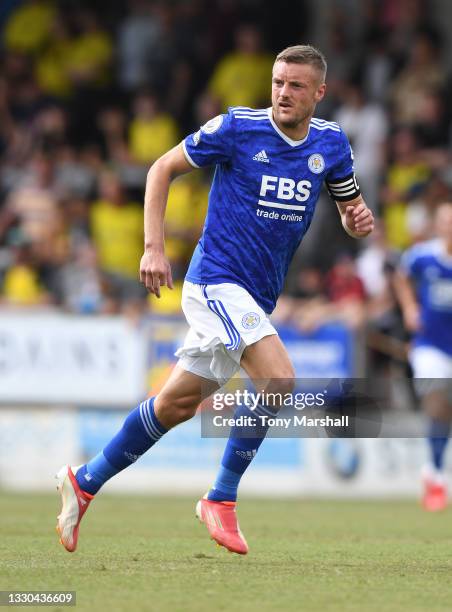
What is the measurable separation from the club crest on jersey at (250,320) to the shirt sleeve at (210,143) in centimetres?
75

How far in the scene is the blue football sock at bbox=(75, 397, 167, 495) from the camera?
6422 millimetres

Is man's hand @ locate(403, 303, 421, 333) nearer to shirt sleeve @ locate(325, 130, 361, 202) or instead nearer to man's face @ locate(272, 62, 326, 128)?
shirt sleeve @ locate(325, 130, 361, 202)

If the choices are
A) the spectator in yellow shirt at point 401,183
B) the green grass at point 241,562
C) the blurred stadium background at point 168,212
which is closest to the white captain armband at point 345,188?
the green grass at point 241,562

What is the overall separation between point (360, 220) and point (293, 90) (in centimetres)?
73

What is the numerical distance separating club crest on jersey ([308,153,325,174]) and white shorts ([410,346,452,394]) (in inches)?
204

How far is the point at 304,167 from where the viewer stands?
20.8 feet

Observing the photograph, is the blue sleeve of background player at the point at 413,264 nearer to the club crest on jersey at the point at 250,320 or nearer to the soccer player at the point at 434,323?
the soccer player at the point at 434,323

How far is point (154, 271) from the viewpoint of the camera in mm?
5891

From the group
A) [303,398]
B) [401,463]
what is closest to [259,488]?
[401,463]

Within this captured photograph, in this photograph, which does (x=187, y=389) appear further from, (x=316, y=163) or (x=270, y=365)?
(x=316, y=163)

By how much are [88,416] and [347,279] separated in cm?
307

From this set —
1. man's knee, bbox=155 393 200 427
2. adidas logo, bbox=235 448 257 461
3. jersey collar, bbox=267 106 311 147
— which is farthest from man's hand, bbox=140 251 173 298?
adidas logo, bbox=235 448 257 461

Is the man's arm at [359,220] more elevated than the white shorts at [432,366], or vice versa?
the man's arm at [359,220]

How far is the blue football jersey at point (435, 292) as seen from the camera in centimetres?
1145
